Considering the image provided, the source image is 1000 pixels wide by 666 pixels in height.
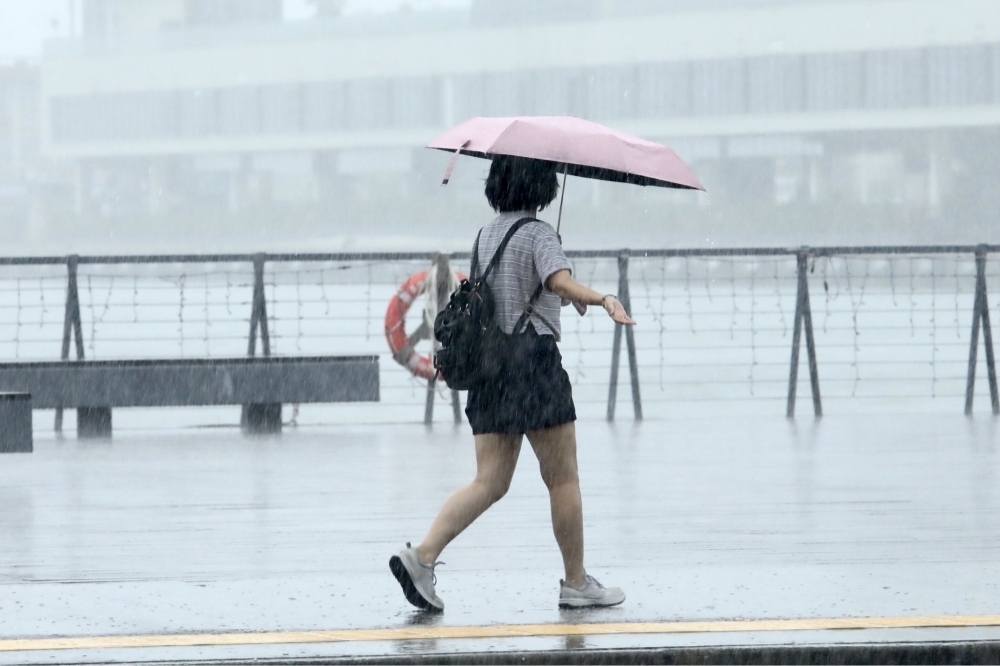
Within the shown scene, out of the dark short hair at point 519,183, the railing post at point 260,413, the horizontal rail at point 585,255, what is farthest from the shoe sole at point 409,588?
the horizontal rail at point 585,255

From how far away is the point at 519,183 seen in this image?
3.83 metres

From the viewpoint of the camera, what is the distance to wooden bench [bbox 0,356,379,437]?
8617mm

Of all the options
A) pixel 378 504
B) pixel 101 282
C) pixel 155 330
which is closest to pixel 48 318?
pixel 155 330

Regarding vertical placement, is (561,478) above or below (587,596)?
above

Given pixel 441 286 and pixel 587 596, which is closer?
pixel 587 596

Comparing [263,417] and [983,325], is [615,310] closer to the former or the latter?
[263,417]

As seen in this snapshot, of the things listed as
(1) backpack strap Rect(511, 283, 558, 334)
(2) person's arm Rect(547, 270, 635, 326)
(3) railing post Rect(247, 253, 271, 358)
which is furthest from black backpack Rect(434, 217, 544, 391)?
(3) railing post Rect(247, 253, 271, 358)

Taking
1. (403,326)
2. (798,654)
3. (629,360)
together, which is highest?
(403,326)

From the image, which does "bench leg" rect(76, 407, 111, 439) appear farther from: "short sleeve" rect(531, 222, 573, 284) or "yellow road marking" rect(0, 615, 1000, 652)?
"short sleeve" rect(531, 222, 573, 284)

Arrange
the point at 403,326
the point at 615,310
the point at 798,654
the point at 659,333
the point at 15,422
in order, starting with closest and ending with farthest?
1. the point at 798,654
2. the point at 615,310
3. the point at 15,422
4. the point at 403,326
5. the point at 659,333

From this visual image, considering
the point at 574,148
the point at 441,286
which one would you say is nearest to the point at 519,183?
the point at 574,148

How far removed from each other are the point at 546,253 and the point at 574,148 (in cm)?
31

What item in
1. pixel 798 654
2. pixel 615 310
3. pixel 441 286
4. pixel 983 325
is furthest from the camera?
pixel 983 325

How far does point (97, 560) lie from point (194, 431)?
178 inches
